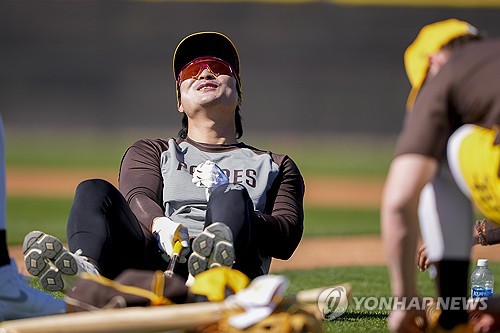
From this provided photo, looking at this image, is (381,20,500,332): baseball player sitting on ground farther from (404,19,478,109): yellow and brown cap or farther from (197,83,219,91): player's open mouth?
(197,83,219,91): player's open mouth

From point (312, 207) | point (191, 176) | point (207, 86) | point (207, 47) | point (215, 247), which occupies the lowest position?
point (312, 207)

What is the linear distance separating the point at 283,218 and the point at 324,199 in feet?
35.4

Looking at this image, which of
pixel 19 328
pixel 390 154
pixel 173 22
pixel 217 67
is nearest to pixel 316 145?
pixel 390 154

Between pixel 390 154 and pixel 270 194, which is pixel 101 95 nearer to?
pixel 390 154

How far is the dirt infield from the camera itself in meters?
7.11

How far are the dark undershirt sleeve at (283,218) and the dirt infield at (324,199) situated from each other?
2339 mm

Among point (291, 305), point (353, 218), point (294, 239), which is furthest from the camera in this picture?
point (353, 218)

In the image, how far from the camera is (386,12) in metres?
25.4

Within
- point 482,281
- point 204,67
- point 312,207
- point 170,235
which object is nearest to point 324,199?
point 312,207

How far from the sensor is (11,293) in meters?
3.07

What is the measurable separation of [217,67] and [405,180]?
1811 mm

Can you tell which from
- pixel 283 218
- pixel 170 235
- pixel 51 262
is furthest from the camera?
pixel 283 218

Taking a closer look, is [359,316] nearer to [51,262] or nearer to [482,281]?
[482,281]

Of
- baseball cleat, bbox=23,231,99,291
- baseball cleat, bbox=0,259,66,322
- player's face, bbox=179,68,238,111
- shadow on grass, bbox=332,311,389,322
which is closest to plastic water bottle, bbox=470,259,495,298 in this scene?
shadow on grass, bbox=332,311,389,322
